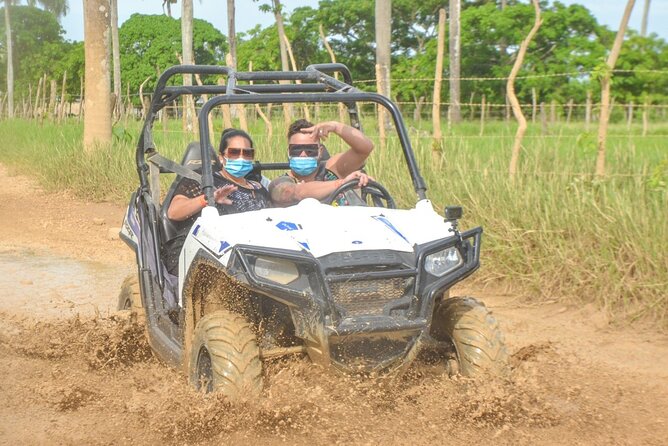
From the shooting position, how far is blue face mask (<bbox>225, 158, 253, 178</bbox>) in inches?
207

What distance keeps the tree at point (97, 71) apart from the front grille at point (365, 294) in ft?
39.2

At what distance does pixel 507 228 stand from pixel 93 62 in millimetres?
9966

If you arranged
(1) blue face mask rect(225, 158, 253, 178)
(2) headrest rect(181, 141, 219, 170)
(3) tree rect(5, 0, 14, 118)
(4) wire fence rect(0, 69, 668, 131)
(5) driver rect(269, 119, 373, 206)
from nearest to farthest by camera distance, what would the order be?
1. (5) driver rect(269, 119, 373, 206)
2. (1) blue face mask rect(225, 158, 253, 178)
3. (2) headrest rect(181, 141, 219, 170)
4. (4) wire fence rect(0, 69, 668, 131)
5. (3) tree rect(5, 0, 14, 118)

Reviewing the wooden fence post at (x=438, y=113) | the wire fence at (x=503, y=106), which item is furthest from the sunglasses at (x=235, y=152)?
the wooden fence post at (x=438, y=113)

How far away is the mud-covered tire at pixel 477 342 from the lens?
14.4ft

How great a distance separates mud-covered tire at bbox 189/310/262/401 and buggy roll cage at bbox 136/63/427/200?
67cm

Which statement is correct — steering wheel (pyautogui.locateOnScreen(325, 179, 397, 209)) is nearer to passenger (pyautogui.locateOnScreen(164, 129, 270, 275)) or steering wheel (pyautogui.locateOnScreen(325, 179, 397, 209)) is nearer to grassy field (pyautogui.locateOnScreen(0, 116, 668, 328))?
passenger (pyautogui.locateOnScreen(164, 129, 270, 275))

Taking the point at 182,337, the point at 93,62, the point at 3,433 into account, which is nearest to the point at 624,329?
the point at 182,337

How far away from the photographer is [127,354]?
227 inches

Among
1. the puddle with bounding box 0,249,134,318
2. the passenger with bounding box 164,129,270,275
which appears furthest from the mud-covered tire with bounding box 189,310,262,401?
the puddle with bounding box 0,249,134,318

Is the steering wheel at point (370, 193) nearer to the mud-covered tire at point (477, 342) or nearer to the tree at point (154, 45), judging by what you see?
the mud-covered tire at point (477, 342)

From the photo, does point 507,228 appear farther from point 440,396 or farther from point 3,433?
point 3,433

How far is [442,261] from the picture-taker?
14.5 ft

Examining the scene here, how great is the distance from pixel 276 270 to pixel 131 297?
7.36 ft
